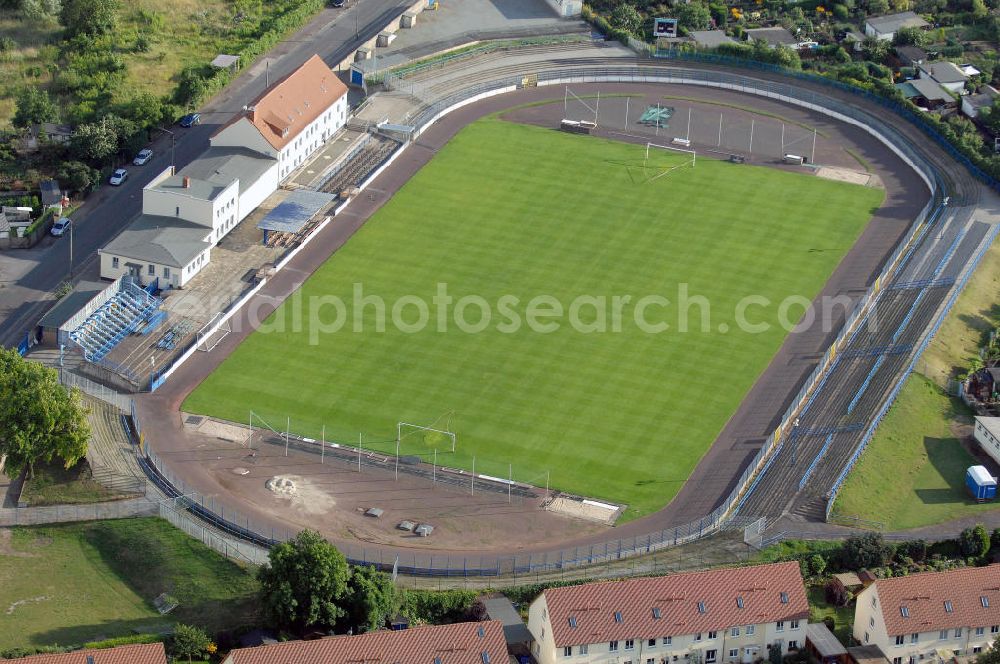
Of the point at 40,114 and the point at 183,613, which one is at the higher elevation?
the point at 40,114

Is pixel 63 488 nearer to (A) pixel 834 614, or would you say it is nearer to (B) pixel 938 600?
(A) pixel 834 614

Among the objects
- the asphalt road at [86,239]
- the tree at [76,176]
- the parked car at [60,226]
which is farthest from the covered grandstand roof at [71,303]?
the tree at [76,176]

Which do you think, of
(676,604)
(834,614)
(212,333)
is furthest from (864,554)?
(212,333)

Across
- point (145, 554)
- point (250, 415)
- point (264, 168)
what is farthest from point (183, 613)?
point (264, 168)

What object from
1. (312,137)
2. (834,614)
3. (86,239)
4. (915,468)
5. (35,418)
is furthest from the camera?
(312,137)

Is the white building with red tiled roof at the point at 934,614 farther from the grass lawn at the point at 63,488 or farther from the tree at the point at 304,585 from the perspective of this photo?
the grass lawn at the point at 63,488

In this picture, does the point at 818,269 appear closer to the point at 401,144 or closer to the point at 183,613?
the point at 401,144
